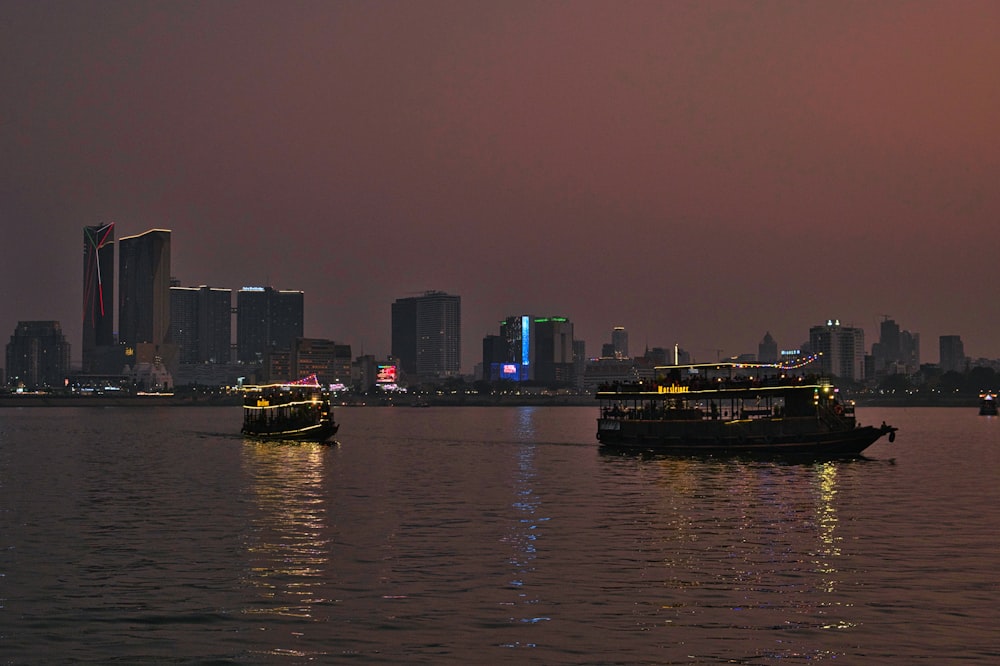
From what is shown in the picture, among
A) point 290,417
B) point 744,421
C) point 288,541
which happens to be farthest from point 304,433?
point 288,541

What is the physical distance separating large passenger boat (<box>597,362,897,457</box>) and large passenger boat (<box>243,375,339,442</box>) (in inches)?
1654

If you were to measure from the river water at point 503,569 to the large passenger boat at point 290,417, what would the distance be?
59858mm

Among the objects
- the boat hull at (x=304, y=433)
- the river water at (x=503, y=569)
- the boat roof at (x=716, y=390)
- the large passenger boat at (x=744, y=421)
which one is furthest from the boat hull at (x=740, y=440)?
the boat hull at (x=304, y=433)

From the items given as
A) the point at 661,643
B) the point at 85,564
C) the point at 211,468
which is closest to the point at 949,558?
the point at 661,643

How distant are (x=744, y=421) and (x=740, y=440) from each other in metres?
2.04

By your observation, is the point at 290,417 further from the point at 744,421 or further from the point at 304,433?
the point at 744,421

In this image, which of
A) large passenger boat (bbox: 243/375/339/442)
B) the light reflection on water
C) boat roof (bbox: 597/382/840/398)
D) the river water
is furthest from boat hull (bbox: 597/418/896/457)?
large passenger boat (bbox: 243/375/339/442)

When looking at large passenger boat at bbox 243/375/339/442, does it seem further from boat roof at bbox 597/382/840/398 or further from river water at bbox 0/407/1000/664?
river water at bbox 0/407/1000/664

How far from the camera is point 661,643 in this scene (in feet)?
102

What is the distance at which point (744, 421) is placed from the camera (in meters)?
113

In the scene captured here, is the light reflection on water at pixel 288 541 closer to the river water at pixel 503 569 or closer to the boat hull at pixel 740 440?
the river water at pixel 503 569

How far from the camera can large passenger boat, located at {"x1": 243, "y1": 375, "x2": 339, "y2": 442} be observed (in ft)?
493

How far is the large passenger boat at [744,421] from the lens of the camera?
10875 cm

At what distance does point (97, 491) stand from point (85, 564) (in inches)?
1400
